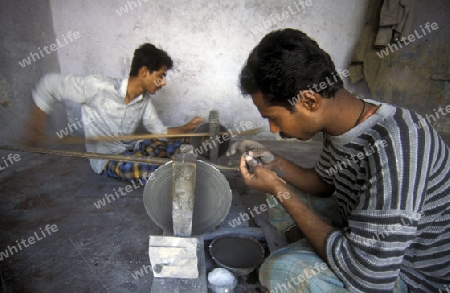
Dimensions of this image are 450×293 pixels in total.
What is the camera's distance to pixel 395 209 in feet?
3.93

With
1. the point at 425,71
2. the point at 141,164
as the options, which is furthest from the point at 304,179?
the point at 425,71

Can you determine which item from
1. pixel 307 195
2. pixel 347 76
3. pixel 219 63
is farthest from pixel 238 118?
pixel 307 195

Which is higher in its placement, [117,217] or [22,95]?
[22,95]

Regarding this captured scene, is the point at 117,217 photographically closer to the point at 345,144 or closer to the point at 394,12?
the point at 345,144

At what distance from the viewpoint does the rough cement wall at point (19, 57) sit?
3.41 metres

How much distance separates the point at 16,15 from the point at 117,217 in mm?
2795

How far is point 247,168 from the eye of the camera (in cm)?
187

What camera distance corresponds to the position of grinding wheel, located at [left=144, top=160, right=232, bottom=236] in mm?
2014
